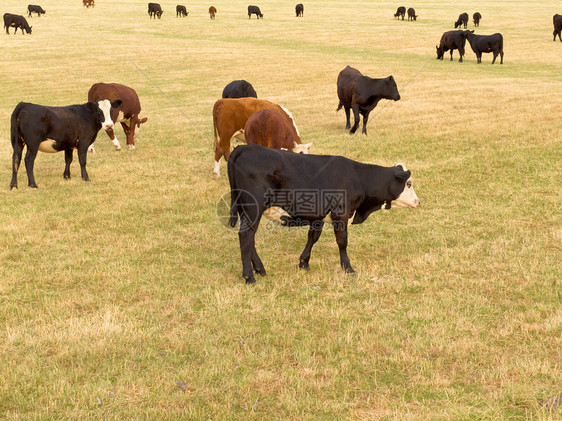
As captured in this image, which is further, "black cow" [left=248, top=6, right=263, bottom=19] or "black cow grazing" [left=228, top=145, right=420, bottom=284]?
"black cow" [left=248, top=6, right=263, bottom=19]

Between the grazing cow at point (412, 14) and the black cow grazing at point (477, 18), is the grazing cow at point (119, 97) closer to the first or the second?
the black cow grazing at point (477, 18)

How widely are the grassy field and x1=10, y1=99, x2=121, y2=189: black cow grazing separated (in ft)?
2.03

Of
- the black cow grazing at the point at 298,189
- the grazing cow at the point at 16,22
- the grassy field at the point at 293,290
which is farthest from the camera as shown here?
the grazing cow at the point at 16,22

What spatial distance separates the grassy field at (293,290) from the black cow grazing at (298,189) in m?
0.54

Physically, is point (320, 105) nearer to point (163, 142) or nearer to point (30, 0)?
point (163, 142)

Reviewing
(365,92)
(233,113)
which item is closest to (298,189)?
(233,113)

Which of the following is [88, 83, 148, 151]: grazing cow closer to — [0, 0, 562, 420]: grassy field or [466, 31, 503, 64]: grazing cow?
[0, 0, 562, 420]: grassy field

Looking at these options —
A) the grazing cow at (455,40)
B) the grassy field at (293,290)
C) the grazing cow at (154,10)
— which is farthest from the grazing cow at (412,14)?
the grassy field at (293,290)

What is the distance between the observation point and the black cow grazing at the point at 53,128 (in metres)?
10.4

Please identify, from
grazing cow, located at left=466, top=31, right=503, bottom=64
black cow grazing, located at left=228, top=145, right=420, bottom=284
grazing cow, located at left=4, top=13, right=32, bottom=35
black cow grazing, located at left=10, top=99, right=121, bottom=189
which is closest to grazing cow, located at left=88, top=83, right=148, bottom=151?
black cow grazing, located at left=10, top=99, right=121, bottom=189

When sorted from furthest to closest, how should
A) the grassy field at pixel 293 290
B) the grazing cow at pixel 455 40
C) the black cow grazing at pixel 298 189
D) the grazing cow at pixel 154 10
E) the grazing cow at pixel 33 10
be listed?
the grazing cow at pixel 154 10 < the grazing cow at pixel 33 10 < the grazing cow at pixel 455 40 < the black cow grazing at pixel 298 189 < the grassy field at pixel 293 290

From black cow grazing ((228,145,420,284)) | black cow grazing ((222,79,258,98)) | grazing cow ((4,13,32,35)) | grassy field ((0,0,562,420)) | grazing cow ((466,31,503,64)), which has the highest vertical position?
grazing cow ((4,13,32,35))

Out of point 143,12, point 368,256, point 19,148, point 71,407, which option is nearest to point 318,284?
point 368,256

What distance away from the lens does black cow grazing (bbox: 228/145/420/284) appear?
6.74 meters
